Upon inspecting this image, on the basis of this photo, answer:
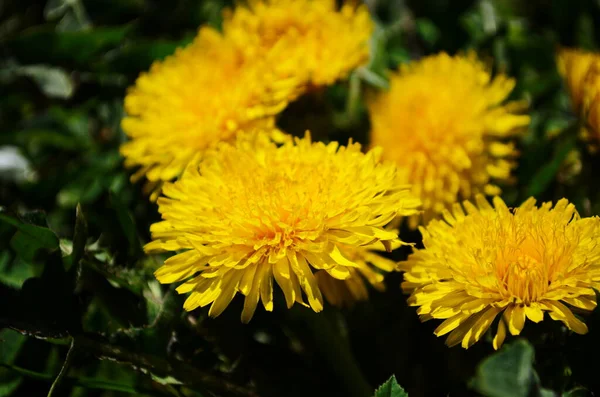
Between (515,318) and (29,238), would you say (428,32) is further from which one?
(29,238)

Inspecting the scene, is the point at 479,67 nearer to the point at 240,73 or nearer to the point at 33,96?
the point at 240,73

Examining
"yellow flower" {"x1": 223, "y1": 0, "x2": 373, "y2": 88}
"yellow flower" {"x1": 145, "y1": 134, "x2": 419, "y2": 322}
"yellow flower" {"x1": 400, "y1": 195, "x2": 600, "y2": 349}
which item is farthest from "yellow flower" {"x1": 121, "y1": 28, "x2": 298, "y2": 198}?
"yellow flower" {"x1": 400, "y1": 195, "x2": 600, "y2": 349}

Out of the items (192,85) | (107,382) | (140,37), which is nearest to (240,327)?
(107,382)

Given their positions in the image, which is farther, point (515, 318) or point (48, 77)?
point (48, 77)

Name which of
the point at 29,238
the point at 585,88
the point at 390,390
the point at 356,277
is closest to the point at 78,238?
the point at 29,238

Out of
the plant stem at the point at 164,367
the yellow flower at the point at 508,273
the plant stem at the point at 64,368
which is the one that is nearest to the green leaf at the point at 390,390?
the yellow flower at the point at 508,273

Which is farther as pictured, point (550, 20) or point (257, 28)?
point (550, 20)

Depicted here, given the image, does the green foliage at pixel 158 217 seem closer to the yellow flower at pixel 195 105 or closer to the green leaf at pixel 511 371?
the green leaf at pixel 511 371
